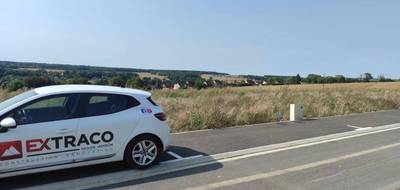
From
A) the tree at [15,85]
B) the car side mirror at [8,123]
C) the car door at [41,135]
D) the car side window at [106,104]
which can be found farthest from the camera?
the tree at [15,85]

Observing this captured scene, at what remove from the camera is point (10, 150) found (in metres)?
6.11

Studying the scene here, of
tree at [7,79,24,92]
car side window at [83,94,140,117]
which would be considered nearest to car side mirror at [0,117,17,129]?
car side window at [83,94,140,117]

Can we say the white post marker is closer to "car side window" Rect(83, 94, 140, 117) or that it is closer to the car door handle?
"car side window" Rect(83, 94, 140, 117)

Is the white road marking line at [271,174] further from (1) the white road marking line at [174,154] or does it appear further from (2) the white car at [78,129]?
(1) the white road marking line at [174,154]

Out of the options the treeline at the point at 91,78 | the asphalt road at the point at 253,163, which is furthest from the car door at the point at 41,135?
the treeline at the point at 91,78

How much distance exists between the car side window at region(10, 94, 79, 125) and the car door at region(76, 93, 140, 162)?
0.66 ft

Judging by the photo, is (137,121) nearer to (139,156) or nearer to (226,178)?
(139,156)

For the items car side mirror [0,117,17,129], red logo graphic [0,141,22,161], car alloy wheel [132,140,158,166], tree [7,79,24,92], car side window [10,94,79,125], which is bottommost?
car alloy wheel [132,140,158,166]

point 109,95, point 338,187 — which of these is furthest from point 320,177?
point 109,95

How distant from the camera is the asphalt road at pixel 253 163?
6551mm

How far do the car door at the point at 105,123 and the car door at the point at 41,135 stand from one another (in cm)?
18

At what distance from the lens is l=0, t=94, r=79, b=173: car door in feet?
20.1

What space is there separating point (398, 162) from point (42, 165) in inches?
267

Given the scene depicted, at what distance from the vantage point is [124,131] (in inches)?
278
